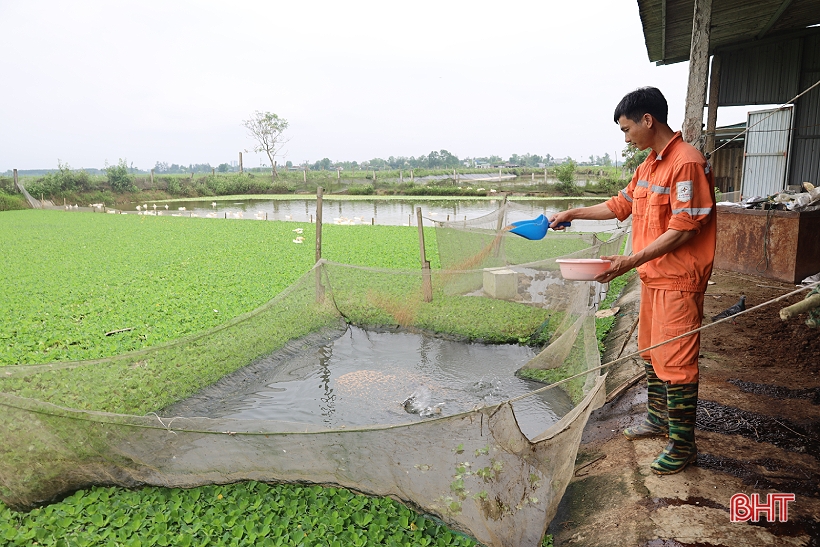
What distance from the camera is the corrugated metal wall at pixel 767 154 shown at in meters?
9.09

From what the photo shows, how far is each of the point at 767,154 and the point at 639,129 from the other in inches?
349

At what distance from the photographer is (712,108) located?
7391mm

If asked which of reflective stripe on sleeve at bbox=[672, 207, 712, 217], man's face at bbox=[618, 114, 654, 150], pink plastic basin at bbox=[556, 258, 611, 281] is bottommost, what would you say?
pink plastic basin at bbox=[556, 258, 611, 281]

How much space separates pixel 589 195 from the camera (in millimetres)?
28875

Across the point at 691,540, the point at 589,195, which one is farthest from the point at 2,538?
the point at 589,195

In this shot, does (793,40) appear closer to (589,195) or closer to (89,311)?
(89,311)

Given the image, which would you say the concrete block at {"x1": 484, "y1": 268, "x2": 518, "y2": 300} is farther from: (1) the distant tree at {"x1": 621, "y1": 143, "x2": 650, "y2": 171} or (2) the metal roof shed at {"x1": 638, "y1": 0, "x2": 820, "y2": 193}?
(1) the distant tree at {"x1": 621, "y1": 143, "x2": 650, "y2": 171}

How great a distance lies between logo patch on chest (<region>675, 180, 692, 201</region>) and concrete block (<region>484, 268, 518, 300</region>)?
12.3ft

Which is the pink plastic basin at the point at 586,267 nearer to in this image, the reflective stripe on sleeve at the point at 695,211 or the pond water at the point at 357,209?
the reflective stripe on sleeve at the point at 695,211

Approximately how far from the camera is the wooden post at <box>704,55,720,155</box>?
629cm

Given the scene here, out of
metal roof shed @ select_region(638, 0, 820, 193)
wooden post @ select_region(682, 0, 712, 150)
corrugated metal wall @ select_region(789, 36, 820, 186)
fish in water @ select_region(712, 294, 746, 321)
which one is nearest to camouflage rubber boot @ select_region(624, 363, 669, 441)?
fish in water @ select_region(712, 294, 746, 321)

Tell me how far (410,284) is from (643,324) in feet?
11.4

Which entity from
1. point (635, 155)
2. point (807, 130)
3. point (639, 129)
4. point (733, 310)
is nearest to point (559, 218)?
point (639, 129)

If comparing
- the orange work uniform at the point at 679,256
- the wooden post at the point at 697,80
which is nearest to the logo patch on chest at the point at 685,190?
the orange work uniform at the point at 679,256
